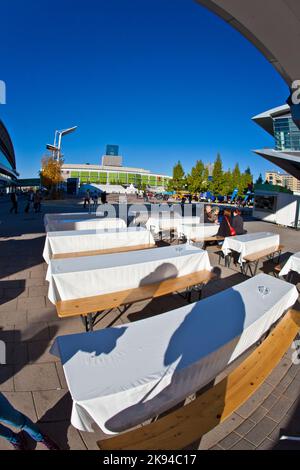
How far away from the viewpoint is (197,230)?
870 cm

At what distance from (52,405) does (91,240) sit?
427 centimetres

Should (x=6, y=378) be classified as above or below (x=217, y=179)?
below

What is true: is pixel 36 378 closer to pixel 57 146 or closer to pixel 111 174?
pixel 57 146

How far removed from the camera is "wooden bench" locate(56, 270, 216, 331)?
3357mm

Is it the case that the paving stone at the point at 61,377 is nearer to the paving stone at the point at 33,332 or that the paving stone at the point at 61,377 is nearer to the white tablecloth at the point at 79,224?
the paving stone at the point at 33,332

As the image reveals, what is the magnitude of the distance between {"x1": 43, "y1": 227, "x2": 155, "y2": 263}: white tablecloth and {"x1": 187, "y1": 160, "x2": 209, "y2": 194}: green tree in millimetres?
56401

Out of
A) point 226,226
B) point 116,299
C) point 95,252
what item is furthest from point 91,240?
point 226,226

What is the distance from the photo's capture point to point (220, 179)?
198ft

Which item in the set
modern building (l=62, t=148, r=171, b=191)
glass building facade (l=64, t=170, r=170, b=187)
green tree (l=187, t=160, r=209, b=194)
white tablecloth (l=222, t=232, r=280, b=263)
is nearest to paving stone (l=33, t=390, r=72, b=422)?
white tablecloth (l=222, t=232, r=280, b=263)

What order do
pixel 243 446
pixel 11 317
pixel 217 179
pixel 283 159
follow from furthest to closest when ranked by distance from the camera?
pixel 217 179 < pixel 283 159 < pixel 11 317 < pixel 243 446

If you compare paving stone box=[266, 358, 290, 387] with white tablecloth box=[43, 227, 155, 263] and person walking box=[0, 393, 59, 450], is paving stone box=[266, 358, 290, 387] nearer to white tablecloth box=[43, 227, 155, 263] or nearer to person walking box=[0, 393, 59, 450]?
person walking box=[0, 393, 59, 450]

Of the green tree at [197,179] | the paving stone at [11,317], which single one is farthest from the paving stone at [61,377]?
the green tree at [197,179]
